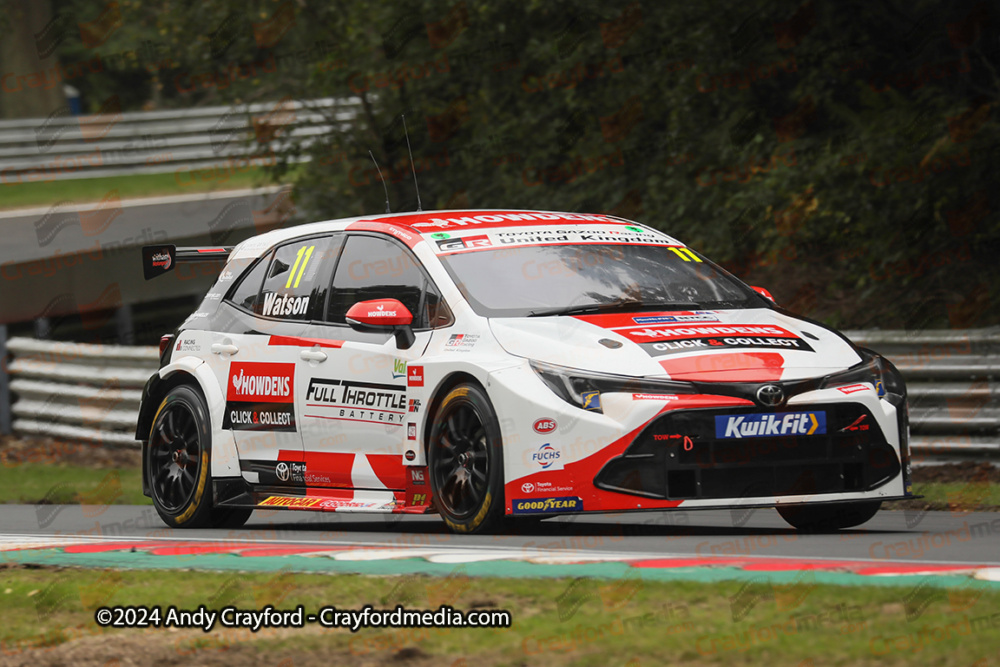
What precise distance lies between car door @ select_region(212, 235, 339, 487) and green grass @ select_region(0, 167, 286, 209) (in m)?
16.7

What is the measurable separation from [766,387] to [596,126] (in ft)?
36.9

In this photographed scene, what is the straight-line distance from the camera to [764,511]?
9531 mm

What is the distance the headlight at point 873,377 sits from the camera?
23.9ft

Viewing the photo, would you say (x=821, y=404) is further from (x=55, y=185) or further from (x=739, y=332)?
(x=55, y=185)

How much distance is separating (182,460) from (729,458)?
3.82 metres

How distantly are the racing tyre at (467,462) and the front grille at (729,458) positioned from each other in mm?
502

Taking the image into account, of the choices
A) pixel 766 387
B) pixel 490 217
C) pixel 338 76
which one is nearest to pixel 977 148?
pixel 490 217

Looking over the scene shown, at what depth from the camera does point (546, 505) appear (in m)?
7.12

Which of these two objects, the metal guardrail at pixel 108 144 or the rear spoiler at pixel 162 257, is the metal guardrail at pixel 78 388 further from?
the metal guardrail at pixel 108 144

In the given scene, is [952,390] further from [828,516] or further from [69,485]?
[69,485]

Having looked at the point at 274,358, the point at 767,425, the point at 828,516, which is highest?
the point at 274,358

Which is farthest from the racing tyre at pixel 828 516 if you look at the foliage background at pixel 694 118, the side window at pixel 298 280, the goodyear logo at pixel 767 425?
the foliage background at pixel 694 118

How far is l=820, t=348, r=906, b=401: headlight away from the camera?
7285 millimetres

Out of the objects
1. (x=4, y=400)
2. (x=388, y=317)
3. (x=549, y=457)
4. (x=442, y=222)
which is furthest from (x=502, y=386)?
(x=4, y=400)
